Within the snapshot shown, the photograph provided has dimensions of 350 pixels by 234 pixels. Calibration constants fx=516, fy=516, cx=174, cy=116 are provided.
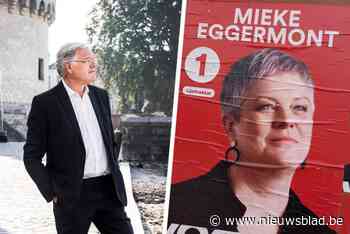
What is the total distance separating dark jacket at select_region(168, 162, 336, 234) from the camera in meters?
2.77

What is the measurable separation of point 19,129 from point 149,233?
20.2m

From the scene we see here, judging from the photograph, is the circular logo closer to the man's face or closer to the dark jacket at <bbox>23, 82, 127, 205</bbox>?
the man's face

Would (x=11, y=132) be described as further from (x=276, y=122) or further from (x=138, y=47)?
(x=276, y=122)

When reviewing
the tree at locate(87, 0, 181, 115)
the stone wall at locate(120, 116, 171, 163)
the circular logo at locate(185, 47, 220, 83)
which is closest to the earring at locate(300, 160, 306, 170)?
the circular logo at locate(185, 47, 220, 83)

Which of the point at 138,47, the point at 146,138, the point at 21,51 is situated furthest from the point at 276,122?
the point at 21,51

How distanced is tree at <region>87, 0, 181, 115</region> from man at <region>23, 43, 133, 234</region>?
1198cm

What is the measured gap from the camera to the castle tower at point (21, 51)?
27094 millimetres

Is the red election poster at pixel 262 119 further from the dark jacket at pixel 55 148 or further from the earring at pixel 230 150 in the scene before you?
the dark jacket at pixel 55 148

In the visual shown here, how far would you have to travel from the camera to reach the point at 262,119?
107 inches

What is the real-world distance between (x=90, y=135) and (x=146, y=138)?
8.63 metres

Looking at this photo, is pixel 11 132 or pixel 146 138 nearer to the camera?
pixel 146 138

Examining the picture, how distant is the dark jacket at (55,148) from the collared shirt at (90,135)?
0.04 metres

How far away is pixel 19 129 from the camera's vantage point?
946 inches

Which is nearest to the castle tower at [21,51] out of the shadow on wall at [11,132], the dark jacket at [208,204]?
the shadow on wall at [11,132]
